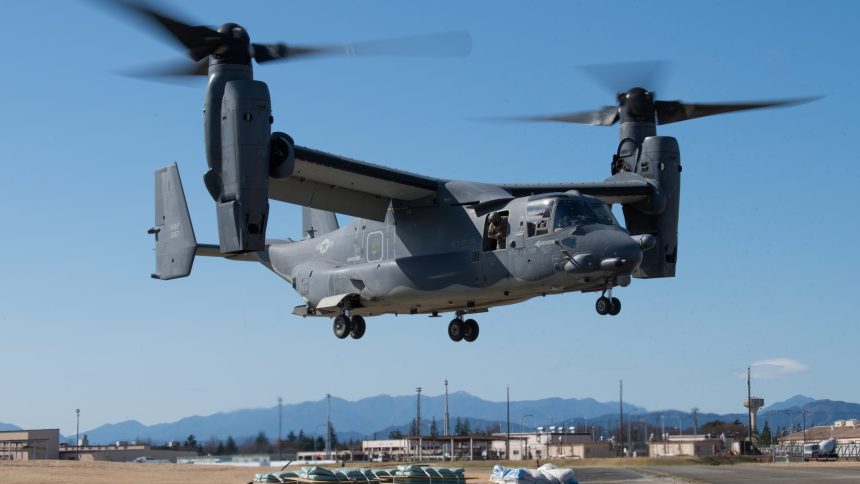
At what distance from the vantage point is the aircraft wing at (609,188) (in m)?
31.4

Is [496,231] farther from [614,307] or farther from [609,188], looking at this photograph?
[609,188]

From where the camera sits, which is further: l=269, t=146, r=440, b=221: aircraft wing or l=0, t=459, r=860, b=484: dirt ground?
l=0, t=459, r=860, b=484: dirt ground

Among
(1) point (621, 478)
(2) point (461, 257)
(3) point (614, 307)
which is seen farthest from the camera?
(1) point (621, 478)

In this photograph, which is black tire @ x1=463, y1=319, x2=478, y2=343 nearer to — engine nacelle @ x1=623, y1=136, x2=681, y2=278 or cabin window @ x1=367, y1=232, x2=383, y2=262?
cabin window @ x1=367, y1=232, x2=383, y2=262

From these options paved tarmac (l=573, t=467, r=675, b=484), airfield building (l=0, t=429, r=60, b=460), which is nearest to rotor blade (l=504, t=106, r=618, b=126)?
paved tarmac (l=573, t=467, r=675, b=484)

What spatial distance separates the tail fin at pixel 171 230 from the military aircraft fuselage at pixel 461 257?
13.0ft

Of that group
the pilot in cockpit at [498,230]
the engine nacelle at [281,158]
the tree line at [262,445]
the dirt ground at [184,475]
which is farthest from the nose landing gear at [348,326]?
the dirt ground at [184,475]

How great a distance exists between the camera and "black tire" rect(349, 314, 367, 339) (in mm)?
32375

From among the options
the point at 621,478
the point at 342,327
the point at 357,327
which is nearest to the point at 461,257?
the point at 357,327

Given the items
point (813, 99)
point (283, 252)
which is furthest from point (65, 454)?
point (813, 99)

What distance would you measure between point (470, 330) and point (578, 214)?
6.91 m

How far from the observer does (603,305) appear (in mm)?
28828

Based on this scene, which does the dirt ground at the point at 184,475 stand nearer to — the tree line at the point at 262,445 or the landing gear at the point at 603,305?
the tree line at the point at 262,445

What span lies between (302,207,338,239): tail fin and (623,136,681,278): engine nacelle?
9967 millimetres
